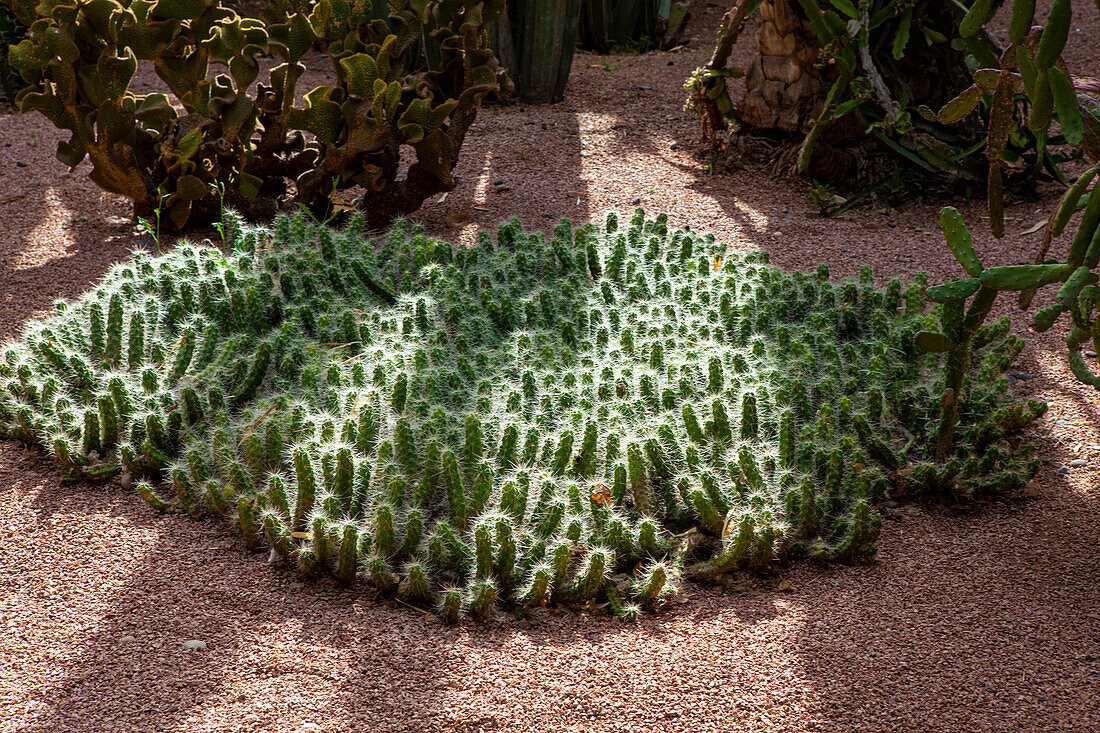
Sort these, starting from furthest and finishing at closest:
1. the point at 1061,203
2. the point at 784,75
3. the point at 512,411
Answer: the point at 784,75
the point at 512,411
the point at 1061,203

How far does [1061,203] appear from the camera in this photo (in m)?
2.38

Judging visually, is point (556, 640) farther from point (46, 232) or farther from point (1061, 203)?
point (46, 232)

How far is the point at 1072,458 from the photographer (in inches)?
116

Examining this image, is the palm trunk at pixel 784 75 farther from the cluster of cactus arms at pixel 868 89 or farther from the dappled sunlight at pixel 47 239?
the dappled sunlight at pixel 47 239

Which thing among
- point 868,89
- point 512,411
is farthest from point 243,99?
point 868,89

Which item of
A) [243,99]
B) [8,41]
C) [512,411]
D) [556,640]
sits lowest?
[556,640]

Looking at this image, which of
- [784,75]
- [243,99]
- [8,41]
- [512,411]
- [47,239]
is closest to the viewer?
[512,411]

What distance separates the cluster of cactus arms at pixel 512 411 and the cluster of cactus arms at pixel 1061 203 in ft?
0.94

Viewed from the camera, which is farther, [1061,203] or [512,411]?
[512,411]

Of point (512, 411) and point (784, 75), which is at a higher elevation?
point (784, 75)

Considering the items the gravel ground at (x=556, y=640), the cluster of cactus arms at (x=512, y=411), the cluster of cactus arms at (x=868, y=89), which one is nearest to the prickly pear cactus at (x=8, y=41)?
the cluster of cactus arms at (x=512, y=411)

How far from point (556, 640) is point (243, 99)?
324cm

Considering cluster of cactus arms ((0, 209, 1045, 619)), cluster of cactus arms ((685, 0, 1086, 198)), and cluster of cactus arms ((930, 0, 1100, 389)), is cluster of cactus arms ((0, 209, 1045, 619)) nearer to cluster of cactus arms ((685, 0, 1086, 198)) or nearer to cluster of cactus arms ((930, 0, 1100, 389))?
cluster of cactus arms ((930, 0, 1100, 389))

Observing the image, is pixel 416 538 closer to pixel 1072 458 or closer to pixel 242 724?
pixel 242 724
